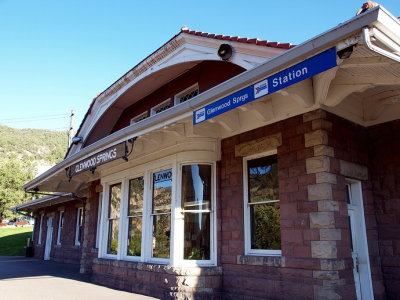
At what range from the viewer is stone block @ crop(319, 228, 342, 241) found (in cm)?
491

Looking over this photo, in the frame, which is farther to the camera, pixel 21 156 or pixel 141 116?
pixel 21 156

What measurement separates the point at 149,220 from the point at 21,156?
11772cm

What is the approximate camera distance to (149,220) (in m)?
7.68

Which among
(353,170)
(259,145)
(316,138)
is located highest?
(259,145)

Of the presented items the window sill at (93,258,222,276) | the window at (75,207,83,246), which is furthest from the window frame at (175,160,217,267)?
the window at (75,207,83,246)

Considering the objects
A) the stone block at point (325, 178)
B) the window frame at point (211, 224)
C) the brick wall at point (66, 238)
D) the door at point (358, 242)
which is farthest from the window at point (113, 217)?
the brick wall at point (66, 238)

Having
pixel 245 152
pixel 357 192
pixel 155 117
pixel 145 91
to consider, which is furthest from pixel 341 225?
pixel 145 91

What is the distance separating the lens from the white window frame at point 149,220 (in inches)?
262

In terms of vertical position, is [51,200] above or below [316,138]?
above

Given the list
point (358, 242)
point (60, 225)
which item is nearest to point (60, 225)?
point (60, 225)

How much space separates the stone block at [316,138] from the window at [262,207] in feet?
2.64

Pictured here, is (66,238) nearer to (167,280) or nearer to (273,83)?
(167,280)

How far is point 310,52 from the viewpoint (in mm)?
3715

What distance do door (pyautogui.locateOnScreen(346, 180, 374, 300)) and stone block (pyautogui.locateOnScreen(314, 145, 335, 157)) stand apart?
0.74m
